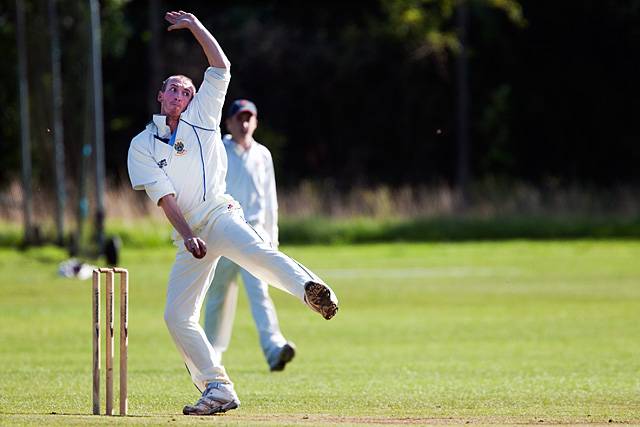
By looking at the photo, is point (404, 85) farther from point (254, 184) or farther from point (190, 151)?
point (190, 151)

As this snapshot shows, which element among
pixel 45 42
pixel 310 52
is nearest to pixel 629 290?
pixel 45 42

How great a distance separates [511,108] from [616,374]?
97.1 ft

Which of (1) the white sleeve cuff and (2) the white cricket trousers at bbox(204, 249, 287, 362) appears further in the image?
(2) the white cricket trousers at bbox(204, 249, 287, 362)

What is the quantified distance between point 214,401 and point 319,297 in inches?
35.8

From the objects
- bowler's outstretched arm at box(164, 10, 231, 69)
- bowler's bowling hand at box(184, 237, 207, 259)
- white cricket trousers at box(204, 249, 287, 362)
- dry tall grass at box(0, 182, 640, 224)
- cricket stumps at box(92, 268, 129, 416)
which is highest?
bowler's outstretched arm at box(164, 10, 231, 69)

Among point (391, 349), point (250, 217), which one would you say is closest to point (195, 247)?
point (250, 217)

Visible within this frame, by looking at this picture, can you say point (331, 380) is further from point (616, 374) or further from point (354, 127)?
point (354, 127)

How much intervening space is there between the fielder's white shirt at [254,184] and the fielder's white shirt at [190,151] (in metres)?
2.96

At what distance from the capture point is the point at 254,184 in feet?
35.3

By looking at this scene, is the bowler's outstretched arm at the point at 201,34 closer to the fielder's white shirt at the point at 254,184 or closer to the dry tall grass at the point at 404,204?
the fielder's white shirt at the point at 254,184

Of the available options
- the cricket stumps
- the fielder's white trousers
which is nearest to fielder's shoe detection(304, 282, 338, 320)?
the cricket stumps

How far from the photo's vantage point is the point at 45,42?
31438 mm

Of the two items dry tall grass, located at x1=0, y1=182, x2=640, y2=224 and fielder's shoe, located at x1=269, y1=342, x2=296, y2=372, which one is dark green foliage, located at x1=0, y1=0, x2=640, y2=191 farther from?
fielder's shoe, located at x1=269, y1=342, x2=296, y2=372

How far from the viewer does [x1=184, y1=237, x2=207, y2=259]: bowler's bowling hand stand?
740 centimetres
